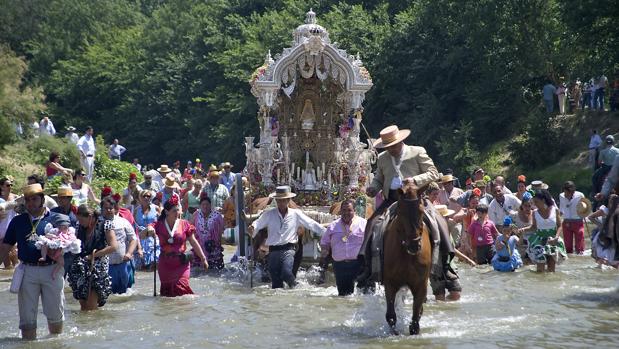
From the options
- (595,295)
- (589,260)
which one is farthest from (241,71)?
(595,295)

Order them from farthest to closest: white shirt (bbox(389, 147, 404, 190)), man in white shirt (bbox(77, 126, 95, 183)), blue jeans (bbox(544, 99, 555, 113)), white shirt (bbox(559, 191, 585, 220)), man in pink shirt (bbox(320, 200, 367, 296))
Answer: blue jeans (bbox(544, 99, 555, 113)) < man in white shirt (bbox(77, 126, 95, 183)) < white shirt (bbox(559, 191, 585, 220)) < man in pink shirt (bbox(320, 200, 367, 296)) < white shirt (bbox(389, 147, 404, 190))

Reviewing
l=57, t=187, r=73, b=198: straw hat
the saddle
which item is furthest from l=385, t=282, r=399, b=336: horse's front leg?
l=57, t=187, r=73, b=198: straw hat

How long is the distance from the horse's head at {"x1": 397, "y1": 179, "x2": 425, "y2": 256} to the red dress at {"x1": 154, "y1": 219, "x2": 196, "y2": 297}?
14.5 ft

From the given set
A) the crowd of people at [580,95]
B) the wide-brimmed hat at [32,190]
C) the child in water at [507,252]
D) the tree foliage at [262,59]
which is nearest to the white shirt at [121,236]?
the wide-brimmed hat at [32,190]

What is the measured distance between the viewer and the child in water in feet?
63.5

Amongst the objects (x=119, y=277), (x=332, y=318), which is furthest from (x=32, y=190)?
(x=332, y=318)

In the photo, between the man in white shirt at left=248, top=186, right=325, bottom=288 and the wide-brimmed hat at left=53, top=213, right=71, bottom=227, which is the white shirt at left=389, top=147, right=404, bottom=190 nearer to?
the wide-brimmed hat at left=53, top=213, right=71, bottom=227

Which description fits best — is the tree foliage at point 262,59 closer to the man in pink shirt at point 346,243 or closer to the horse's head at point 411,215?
the man in pink shirt at point 346,243

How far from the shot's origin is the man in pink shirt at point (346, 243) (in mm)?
16609

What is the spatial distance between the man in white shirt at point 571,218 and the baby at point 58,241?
11.4 m

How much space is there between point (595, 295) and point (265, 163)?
25.4 feet

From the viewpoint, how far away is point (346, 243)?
1662cm

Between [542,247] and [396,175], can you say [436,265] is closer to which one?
[396,175]

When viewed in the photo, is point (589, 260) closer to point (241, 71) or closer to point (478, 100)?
point (478, 100)
